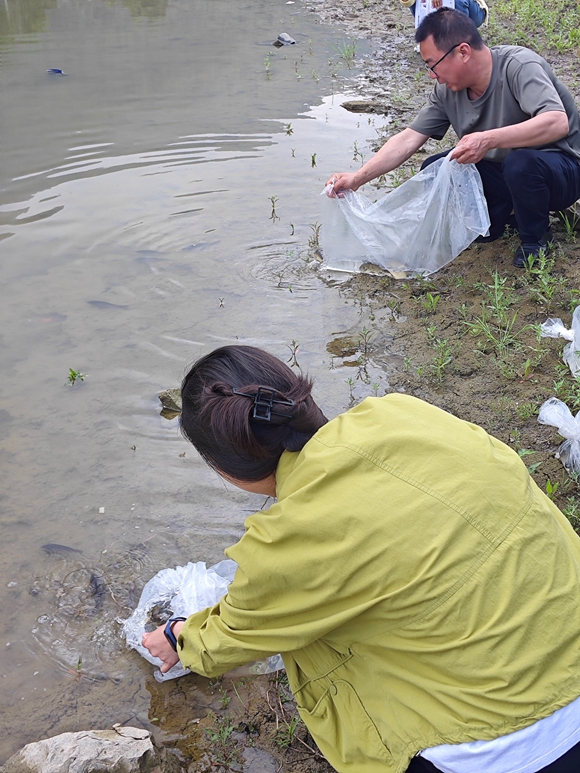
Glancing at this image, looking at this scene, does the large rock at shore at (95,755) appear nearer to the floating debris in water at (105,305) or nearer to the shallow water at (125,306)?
the shallow water at (125,306)

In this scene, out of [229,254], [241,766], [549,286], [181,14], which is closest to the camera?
[241,766]

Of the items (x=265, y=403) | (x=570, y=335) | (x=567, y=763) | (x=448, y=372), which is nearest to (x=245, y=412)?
(x=265, y=403)

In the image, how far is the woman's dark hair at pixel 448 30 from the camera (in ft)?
11.1

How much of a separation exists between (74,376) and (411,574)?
2510 millimetres

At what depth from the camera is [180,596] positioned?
231 centimetres

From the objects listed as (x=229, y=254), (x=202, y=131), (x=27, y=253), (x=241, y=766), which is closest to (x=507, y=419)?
(x=241, y=766)

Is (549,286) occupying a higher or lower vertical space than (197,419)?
lower

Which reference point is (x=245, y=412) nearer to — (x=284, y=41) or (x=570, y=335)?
(x=570, y=335)

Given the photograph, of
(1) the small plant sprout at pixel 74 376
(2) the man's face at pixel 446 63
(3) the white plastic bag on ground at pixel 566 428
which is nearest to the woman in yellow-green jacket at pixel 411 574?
(3) the white plastic bag on ground at pixel 566 428

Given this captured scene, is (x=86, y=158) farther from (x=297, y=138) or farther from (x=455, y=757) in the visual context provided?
(x=455, y=757)

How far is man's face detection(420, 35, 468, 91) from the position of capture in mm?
3439

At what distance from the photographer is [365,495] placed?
132 centimetres

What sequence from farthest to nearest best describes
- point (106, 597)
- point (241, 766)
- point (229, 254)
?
point (229, 254) → point (106, 597) → point (241, 766)

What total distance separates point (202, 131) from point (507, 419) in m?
4.72
